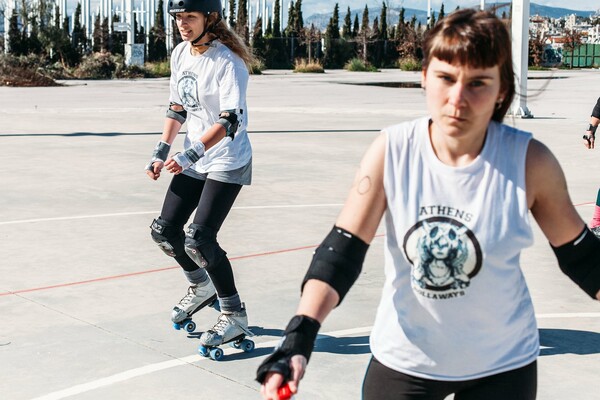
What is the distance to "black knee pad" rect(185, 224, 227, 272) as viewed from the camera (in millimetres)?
5414

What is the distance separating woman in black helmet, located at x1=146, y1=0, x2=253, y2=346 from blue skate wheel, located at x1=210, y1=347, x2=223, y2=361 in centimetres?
5

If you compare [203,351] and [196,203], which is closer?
[203,351]

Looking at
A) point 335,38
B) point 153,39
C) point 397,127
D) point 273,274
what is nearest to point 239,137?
point 273,274

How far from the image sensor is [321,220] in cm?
976

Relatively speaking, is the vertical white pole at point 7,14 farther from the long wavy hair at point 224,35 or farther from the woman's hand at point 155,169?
the woman's hand at point 155,169

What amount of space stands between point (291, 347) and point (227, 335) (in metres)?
3.19

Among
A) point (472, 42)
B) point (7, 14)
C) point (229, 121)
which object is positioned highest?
point (7, 14)

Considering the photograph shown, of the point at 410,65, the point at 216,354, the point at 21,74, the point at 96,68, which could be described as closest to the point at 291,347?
A: the point at 216,354

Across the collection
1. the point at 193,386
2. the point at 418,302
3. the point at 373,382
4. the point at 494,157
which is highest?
the point at 494,157

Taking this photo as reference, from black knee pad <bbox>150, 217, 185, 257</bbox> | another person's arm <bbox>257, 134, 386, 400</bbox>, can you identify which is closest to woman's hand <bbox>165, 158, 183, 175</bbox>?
black knee pad <bbox>150, 217, 185, 257</bbox>

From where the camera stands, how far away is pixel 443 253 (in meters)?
2.49

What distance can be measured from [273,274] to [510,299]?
4.93m

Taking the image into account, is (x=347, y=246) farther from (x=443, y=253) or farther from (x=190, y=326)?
(x=190, y=326)

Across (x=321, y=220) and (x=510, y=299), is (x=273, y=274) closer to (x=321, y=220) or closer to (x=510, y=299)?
(x=321, y=220)
